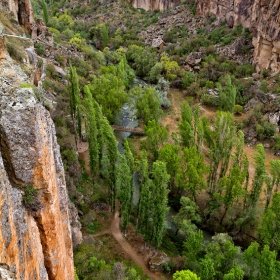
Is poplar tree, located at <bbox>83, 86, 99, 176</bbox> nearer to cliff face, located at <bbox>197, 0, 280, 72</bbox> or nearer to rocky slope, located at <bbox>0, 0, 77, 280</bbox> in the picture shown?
rocky slope, located at <bbox>0, 0, 77, 280</bbox>

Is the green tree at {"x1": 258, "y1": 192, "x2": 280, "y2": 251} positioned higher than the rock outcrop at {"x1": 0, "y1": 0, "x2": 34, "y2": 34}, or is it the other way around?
the rock outcrop at {"x1": 0, "y1": 0, "x2": 34, "y2": 34}

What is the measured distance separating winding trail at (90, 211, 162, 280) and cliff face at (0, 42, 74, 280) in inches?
513

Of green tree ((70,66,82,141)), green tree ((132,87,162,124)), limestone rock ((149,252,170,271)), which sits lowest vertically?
limestone rock ((149,252,170,271))

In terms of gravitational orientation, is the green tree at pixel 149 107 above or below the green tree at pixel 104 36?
below

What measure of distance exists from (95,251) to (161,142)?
12.5 m

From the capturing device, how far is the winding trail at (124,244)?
20.3 metres

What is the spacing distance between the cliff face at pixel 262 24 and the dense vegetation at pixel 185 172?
1875 mm

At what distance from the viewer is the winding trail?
20.3m

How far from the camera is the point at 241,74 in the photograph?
45031 millimetres

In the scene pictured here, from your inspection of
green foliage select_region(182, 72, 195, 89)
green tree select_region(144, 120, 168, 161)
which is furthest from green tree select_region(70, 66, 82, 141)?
green foliage select_region(182, 72, 195, 89)

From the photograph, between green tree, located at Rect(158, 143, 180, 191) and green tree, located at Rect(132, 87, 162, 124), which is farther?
green tree, located at Rect(132, 87, 162, 124)

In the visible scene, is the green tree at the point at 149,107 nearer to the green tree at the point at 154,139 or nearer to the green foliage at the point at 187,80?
the green tree at the point at 154,139

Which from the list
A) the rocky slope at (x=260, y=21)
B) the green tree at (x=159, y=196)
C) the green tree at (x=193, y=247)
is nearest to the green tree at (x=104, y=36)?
the rocky slope at (x=260, y=21)

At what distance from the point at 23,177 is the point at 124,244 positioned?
15515 mm
